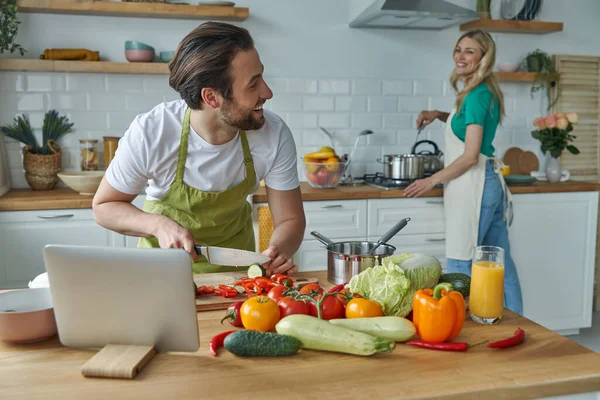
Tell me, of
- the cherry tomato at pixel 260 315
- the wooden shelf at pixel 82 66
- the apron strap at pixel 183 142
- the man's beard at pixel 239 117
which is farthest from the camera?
the wooden shelf at pixel 82 66

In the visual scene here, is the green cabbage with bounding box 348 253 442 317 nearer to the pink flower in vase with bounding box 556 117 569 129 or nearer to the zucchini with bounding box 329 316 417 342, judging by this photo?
the zucchini with bounding box 329 316 417 342

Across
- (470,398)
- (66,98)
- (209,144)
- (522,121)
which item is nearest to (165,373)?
(470,398)

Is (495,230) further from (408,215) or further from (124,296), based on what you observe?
(124,296)

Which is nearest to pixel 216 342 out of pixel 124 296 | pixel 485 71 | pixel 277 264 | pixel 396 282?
pixel 124 296

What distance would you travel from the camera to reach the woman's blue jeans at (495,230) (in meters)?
3.67

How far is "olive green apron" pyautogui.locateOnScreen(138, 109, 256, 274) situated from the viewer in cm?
219

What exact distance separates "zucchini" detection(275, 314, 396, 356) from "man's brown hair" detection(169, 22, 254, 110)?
0.90m

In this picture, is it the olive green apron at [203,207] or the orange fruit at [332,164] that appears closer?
the olive green apron at [203,207]

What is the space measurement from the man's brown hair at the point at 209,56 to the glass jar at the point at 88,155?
2.08 meters

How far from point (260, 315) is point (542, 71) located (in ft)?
12.4

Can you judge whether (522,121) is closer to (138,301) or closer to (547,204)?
(547,204)

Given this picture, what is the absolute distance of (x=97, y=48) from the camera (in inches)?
156

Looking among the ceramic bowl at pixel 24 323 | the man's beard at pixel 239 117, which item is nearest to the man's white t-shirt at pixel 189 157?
the man's beard at pixel 239 117

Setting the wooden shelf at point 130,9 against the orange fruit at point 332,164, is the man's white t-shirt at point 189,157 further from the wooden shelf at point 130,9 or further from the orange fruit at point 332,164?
the wooden shelf at point 130,9
